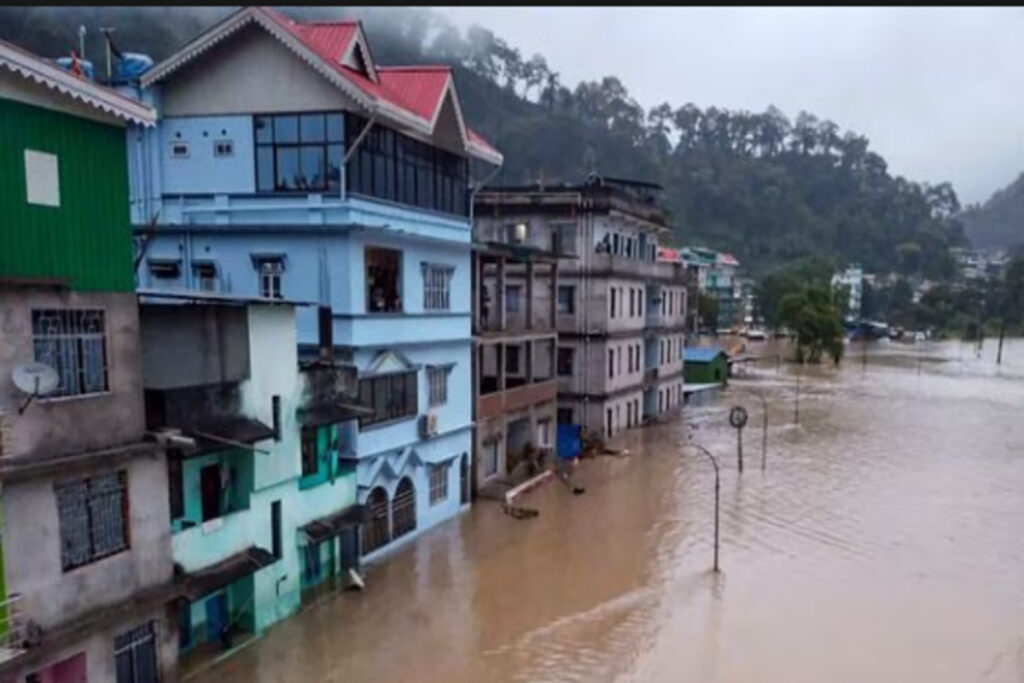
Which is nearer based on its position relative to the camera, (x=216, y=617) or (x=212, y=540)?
(x=212, y=540)

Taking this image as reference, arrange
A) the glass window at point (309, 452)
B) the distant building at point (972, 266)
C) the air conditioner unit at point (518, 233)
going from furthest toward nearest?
the distant building at point (972, 266), the air conditioner unit at point (518, 233), the glass window at point (309, 452)

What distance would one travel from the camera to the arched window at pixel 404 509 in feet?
70.2

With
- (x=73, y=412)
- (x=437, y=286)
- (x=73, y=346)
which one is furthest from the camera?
(x=437, y=286)

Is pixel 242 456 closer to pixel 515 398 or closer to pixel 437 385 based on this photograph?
pixel 437 385

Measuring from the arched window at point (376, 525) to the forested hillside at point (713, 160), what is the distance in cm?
9957

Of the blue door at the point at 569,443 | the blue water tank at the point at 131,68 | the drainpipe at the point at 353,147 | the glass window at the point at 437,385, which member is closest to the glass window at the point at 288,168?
the drainpipe at the point at 353,147

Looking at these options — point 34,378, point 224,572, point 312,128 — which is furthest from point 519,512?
point 34,378

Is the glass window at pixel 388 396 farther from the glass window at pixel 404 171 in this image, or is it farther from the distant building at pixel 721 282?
the distant building at pixel 721 282

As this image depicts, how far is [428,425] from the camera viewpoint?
22578 millimetres

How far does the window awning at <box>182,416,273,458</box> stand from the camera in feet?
47.5

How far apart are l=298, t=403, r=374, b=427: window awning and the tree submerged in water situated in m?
60.0

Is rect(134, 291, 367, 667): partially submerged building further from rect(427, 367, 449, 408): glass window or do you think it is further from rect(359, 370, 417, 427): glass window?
rect(427, 367, 449, 408): glass window

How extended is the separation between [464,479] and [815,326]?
178 feet

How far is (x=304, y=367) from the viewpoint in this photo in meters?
17.6
